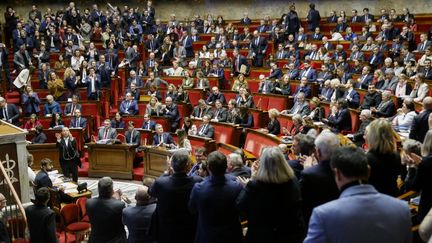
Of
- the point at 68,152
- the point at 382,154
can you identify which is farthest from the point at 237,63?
the point at 382,154

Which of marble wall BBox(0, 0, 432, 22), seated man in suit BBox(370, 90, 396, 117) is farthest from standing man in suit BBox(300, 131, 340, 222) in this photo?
marble wall BBox(0, 0, 432, 22)

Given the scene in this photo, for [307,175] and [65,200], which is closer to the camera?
[307,175]

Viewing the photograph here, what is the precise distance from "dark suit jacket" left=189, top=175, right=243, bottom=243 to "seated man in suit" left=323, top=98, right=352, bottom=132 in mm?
5697

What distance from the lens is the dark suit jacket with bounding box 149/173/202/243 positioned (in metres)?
3.86

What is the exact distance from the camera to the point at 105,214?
182 inches

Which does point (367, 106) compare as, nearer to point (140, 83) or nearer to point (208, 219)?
point (140, 83)

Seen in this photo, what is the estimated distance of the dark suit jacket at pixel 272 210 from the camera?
3.20m

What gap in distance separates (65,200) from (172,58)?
8127mm

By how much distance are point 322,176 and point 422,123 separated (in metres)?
3.20

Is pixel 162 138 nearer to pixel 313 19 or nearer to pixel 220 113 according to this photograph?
pixel 220 113

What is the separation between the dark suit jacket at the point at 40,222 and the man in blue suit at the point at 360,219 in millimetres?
3197

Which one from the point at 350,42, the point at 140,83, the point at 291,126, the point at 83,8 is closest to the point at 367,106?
the point at 291,126

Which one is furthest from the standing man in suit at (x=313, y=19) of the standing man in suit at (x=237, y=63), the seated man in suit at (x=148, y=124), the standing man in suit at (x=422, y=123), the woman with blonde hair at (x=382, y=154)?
the woman with blonde hair at (x=382, y=154)

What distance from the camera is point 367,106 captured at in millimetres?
9680
